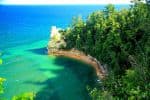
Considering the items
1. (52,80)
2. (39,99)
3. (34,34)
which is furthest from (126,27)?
(34,34)

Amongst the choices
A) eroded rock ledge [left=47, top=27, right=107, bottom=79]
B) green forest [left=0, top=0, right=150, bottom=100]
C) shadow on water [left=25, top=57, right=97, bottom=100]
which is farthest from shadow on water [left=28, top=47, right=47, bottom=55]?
shadow on water [left=25, top=57, right=97, bottom=100]

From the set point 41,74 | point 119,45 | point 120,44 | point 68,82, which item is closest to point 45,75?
point 41,74

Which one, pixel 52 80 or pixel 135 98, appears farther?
pixel 52 80

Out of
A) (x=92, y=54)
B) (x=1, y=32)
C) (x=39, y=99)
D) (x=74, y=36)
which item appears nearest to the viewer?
(x=39, y=99)

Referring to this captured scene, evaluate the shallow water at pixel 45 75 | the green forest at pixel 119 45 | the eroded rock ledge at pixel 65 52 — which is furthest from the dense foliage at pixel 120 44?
the shallow water at pixel 45 75

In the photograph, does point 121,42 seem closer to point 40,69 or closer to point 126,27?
point 126,27

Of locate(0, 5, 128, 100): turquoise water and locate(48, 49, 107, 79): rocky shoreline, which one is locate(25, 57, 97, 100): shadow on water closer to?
locate(0, 5, 128, 100): turquoise water

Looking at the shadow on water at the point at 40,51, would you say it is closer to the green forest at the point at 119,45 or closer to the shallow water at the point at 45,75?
the shallow water at the point at 45,75

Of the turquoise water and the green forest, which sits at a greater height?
the green forest
